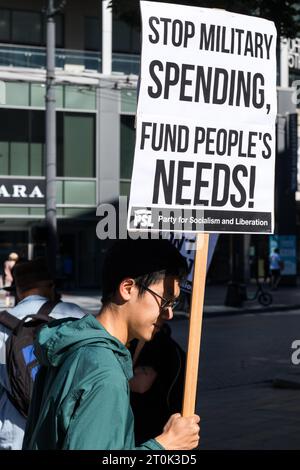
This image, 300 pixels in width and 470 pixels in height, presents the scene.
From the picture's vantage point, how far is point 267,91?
3484 millimetres

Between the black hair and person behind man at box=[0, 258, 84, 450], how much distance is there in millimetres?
1407

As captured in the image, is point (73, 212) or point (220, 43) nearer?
point (220, 43)

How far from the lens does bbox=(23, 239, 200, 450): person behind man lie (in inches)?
78.1

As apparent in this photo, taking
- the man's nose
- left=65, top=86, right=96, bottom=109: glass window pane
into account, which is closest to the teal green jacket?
the man's nose

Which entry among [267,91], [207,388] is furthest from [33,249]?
[267,91]

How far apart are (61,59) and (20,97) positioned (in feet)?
7.12

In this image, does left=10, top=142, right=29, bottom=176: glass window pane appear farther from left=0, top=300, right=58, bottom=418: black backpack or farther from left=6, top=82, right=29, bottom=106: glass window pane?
left=0, top=300, right=58, bottom=418: black backpack

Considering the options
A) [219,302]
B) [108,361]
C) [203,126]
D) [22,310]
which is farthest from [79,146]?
[108,361]

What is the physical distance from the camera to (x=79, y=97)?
100 ft

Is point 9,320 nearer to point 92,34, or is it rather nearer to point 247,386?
point 247,386

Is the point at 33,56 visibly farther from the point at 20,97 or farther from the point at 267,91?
the point at 267,91

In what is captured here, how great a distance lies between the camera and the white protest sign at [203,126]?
310cm

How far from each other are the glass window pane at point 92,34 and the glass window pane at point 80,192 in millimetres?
5432

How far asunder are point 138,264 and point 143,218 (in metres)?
0.70
